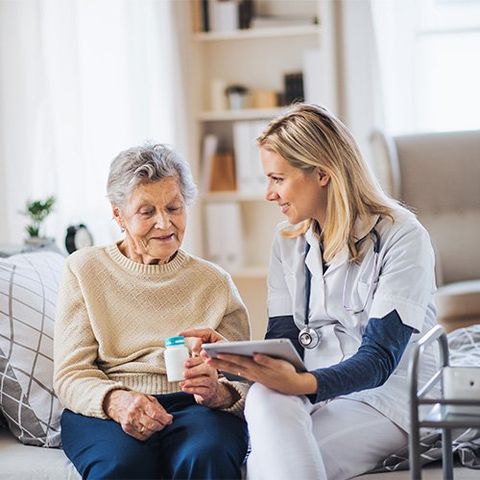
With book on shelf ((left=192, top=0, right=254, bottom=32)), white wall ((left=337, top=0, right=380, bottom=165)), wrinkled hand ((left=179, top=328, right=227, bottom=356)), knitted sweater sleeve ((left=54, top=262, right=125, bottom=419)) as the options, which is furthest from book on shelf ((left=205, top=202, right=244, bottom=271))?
wrinkled hand ((left=179, top=328, right=227, bottom=356))

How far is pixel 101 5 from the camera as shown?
3.86 metres

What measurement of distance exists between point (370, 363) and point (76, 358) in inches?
25.5

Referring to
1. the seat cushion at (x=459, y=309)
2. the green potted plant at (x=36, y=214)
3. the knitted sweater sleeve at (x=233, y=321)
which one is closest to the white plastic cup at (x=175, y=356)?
the knitted sweater sleeve at (x=233, y=321)

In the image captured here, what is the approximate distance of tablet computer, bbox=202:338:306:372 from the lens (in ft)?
6.09

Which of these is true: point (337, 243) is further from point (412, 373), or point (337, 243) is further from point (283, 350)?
point (412, 373)

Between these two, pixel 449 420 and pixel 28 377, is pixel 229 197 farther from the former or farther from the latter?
pixel 449 420

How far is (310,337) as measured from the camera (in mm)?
2273

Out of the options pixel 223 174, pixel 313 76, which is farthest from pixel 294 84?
pixel 223 174

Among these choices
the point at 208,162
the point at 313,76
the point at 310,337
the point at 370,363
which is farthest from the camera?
the point at 208,162

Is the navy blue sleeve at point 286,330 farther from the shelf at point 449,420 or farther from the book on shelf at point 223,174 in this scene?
the book on shelf at point 223,174

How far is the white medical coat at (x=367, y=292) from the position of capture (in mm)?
2127

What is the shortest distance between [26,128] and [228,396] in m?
1.64

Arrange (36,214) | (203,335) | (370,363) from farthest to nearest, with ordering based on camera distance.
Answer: (36,214) < (203,335) < (370,363)

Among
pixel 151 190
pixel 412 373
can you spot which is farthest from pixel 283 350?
pixel 151 190
